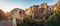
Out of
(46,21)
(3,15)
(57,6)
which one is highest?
(57,6)

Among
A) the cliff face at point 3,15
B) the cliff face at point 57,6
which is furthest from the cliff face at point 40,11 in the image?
the cliff face at point 3,15

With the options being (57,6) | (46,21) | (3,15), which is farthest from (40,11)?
(3,15)

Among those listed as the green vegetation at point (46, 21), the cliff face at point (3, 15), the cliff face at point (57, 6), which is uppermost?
the cliff face at point (57, 6)

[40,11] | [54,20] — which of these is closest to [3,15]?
[40,11]

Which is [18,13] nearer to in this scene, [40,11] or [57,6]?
[40,11]

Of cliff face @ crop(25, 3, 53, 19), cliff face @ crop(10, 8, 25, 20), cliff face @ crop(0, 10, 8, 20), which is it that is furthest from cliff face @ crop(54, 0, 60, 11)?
cliff face @ crop(0, 10, 8, 20)

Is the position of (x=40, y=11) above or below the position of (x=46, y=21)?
above

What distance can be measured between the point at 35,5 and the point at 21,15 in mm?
324

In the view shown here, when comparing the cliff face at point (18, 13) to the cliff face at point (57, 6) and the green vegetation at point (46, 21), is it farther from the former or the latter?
the cliff face at point (57, 6)

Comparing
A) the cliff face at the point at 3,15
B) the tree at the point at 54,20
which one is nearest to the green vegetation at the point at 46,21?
the tree at the point at 54,20

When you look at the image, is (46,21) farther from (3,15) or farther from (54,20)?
(3,15)

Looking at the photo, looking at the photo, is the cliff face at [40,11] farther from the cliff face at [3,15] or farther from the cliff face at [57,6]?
the cliff face at [3,15]

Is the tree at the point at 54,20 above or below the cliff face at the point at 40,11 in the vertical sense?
below

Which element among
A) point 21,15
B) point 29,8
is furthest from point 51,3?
point 21,15
